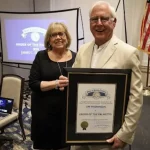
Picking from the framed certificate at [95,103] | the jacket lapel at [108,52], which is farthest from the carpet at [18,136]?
the jacket lapel at [108,52]

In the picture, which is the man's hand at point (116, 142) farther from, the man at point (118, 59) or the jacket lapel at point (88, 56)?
the jacket lapel at point (88, 56)

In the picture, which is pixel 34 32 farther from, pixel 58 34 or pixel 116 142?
pixel 116 142

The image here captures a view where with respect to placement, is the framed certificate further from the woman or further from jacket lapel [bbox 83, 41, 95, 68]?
the woman

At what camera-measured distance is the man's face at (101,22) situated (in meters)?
1.23

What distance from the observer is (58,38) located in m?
1.91

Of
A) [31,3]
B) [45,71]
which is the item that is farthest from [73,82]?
[31,3]

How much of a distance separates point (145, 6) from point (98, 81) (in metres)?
3.87

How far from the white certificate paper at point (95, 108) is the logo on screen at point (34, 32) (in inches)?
129

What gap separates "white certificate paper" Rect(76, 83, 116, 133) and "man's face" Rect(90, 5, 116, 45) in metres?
0.28

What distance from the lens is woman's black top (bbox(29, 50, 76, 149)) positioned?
6.16 ft

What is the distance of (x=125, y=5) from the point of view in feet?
15.2

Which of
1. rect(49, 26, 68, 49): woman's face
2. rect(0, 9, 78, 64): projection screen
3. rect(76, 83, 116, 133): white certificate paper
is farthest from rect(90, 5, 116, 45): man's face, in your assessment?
rect(0, 9, 78, 64): projection screen

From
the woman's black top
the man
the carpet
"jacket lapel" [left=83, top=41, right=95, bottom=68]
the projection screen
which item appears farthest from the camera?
the projection screen

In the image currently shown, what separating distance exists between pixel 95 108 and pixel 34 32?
3438 mm
